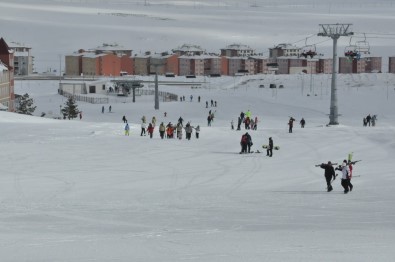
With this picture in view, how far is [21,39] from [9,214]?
160m

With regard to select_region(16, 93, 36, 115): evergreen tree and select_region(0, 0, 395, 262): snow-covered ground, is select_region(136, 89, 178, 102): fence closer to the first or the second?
select_region(16, 93, 36, 115): evergreen tree

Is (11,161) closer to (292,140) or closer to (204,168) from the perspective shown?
(204,168)

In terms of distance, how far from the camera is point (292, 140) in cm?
2783

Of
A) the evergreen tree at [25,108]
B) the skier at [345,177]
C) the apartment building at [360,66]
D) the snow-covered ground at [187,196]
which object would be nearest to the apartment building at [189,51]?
the apartment building at [360,66]

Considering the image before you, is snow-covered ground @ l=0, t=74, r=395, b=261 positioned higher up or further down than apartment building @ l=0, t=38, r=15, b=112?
further down

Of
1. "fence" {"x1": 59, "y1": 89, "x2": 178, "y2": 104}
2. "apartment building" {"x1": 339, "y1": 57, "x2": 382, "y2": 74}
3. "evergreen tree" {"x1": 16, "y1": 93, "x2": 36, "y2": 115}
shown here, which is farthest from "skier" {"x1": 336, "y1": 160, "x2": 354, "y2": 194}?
"apartment building" {"x1": 339, "y1": 57, "x2": 382, "y2": 74}

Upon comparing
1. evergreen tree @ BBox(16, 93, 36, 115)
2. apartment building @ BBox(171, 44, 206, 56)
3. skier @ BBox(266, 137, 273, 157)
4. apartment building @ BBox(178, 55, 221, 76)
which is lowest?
evergreen tree @ BBox(16, 93, 36, 115)

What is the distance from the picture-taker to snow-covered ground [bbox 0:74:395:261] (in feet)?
34.5

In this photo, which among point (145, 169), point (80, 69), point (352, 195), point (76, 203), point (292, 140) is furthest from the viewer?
point (80, 69)

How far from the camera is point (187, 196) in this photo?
1633cm

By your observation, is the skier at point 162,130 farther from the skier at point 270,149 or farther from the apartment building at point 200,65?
the apartment building at point 200,65

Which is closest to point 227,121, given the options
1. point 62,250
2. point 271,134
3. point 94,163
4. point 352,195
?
point 271,134

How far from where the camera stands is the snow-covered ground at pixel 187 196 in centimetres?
1051

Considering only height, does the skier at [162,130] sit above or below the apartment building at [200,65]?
below
